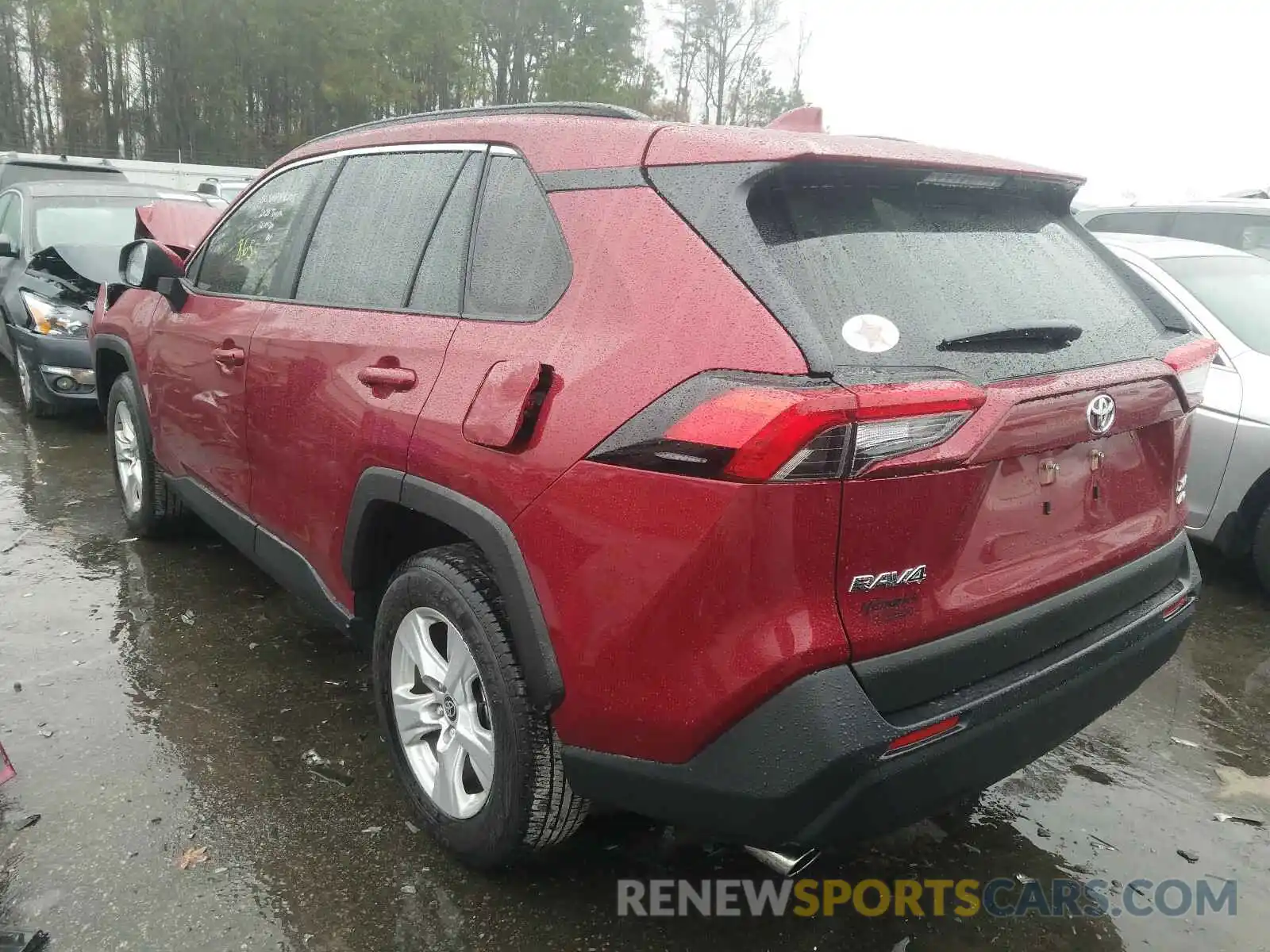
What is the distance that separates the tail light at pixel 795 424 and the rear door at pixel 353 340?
2.65 ft

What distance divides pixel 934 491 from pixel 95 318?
446 centimetres

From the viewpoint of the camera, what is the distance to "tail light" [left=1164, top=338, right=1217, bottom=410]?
2203 mm

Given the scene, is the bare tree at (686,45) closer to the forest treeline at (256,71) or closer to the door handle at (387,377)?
the forest treeline at (256,71)

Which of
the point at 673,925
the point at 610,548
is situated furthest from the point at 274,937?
the point at 610,548

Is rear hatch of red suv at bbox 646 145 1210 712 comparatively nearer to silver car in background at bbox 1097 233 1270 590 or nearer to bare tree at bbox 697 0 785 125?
silver car in background at bbox 1097 233 1270 590

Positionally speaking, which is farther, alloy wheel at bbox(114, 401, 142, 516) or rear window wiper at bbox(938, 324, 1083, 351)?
alloy wheel at bbox(114, 401, 142, 516)

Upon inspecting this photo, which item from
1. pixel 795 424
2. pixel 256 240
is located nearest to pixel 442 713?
pixel 795 424

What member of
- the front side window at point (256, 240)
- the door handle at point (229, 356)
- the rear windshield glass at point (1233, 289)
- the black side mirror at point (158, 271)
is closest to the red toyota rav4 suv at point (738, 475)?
the door handle at point (229, 356)

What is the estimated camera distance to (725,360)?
166cm

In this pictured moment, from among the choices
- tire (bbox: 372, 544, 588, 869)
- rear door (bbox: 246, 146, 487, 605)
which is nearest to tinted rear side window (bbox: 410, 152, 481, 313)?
rear door (bbox: 246, 146, 487, 605)

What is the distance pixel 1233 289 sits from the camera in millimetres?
4703

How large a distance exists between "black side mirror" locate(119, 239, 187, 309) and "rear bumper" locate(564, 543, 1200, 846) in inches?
107

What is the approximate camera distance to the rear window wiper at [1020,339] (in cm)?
180

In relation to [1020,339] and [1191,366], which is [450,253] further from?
[1191,366]
